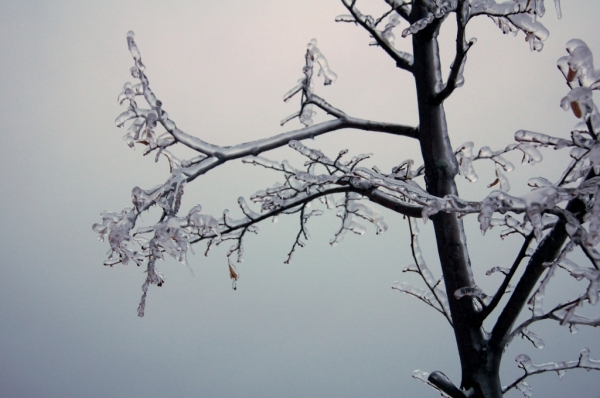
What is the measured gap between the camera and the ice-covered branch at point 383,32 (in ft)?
4.51

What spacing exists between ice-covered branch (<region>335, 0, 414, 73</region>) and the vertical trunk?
38mm

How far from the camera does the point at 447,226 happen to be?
1326 mm

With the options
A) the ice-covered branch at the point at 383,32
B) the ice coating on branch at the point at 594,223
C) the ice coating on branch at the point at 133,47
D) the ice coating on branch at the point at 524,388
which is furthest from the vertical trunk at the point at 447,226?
the ice coating on branch at the point at 133,47

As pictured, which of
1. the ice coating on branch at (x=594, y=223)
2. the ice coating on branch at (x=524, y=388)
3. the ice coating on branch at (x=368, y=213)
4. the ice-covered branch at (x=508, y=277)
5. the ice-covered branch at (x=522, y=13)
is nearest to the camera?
the ice coating on branch at (x=594, y=223)

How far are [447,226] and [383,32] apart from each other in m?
0.62

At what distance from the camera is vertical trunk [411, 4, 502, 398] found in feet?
4.03

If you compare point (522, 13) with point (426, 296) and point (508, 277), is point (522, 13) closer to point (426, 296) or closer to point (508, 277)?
point (508, 277)

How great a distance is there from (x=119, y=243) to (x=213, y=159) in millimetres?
382

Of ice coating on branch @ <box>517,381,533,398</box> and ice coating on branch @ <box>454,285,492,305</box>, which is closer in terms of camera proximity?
ice coating on branch @ <box>454,285,492,305</box>

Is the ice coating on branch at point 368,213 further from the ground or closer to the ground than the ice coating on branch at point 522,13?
closer to the ground

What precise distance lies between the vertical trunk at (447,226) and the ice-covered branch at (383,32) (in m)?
0.04

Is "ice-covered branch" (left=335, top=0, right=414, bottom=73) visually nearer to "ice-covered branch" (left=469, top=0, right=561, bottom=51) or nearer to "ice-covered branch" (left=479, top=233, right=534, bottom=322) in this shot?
"ice-covered branch" (left=469, top=0, right=561, bottom=51)

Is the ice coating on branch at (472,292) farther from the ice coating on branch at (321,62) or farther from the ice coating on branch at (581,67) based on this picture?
the ice coating on branch at (321,62)

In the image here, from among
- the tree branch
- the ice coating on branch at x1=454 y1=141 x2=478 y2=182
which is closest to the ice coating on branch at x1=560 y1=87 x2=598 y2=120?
the tree branch
